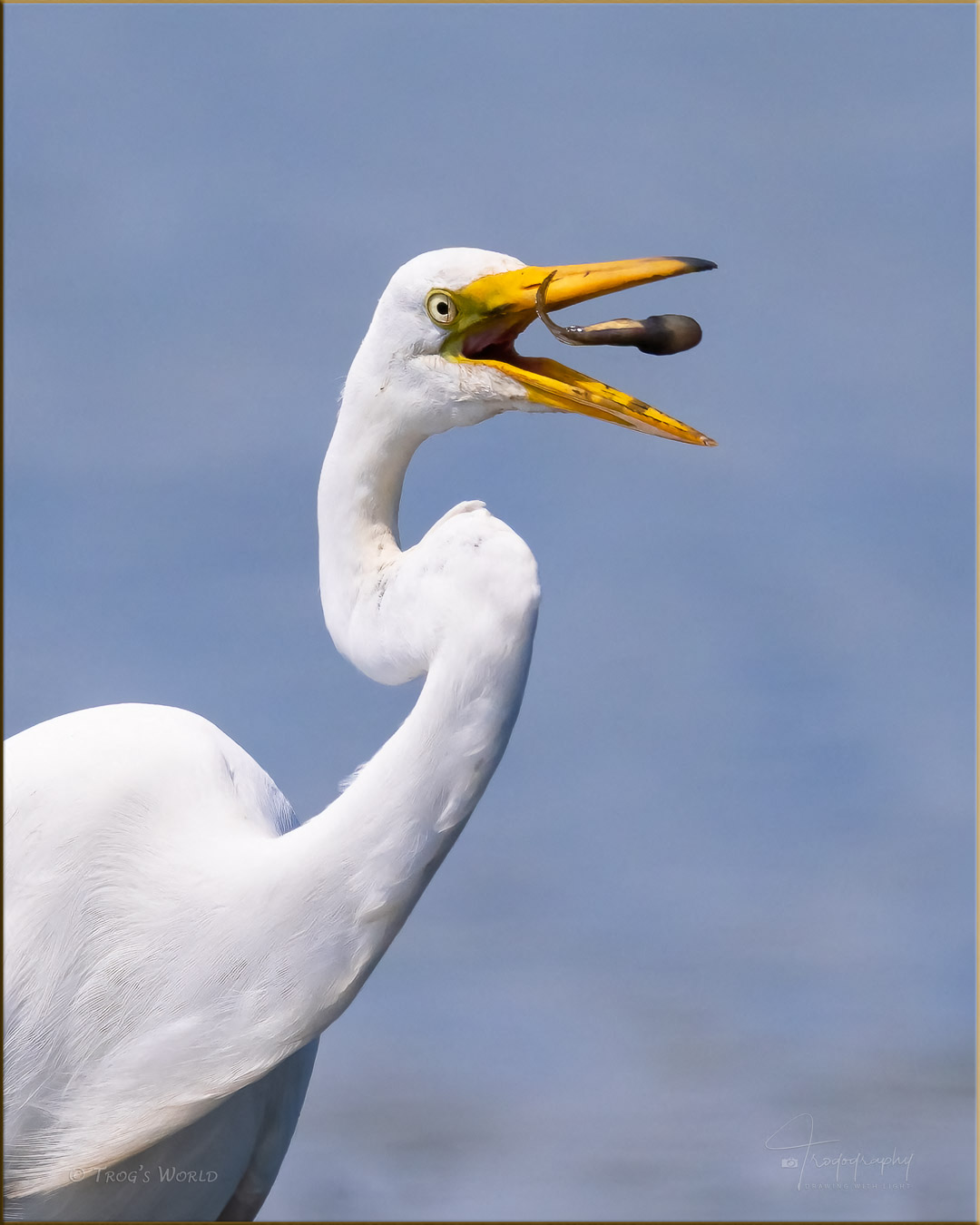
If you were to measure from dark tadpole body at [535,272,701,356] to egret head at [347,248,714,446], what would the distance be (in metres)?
0.07

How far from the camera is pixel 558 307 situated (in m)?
4.10

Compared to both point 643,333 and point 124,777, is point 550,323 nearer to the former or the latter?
point 643,333

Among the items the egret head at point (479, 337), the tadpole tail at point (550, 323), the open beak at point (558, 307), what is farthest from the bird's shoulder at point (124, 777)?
the tadpole tail at point (550, 323)

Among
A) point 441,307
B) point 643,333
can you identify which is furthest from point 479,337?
point 643,333

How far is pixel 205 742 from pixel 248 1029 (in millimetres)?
958

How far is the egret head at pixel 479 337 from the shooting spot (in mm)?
4090

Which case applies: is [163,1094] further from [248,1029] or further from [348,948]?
[348,948]

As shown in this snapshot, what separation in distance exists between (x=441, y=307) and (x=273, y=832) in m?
1.59

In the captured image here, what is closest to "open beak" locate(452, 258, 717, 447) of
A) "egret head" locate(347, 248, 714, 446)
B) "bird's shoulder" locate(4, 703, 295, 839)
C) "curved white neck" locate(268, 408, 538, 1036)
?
"egret head" locate(347, 248, 714, 446)

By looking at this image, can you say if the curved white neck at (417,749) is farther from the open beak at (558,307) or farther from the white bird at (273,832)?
the open beak at (558,307)

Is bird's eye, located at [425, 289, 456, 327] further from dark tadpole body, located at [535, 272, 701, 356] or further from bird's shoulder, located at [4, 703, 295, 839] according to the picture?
bird's shoulder, located at [4, 703, 295, 839]

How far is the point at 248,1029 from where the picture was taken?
398 cm

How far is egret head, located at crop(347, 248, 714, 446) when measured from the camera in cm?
409

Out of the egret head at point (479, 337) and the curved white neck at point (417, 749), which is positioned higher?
the egret head at point (479, 337)
